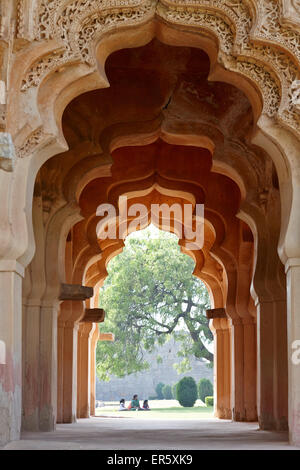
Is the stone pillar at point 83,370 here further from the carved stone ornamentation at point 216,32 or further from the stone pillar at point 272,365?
the carved stone ornamentation at point 216,32

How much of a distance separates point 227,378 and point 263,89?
11990 mm

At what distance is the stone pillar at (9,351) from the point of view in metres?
7.80

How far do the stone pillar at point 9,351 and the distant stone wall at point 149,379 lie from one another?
42309mm

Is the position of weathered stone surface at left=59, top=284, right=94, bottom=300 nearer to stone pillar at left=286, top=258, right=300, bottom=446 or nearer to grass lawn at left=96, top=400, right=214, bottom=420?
stone pillar at left=286, top=258, right=300, bottom=446

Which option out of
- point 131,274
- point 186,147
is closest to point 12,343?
point 186,147

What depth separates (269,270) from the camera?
41.2 feet

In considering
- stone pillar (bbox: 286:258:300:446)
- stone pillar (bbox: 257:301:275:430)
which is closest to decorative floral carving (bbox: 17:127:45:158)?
stone pillar (bbox: 286:258:300:446)

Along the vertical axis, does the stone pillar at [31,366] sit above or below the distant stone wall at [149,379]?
above

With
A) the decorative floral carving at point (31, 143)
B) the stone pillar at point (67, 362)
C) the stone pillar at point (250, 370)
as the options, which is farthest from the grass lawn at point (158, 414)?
the decorative floral carving at point (31, 143)

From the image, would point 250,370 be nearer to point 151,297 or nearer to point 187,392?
point 151,297

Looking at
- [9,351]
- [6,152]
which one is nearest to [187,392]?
[9,351]

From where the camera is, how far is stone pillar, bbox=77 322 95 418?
62.6ft

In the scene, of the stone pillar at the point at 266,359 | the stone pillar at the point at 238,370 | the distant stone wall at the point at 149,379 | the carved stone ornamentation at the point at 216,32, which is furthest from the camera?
the distant stone wall at the point at 149,379

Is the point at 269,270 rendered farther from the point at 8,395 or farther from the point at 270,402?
the point at 8,395
